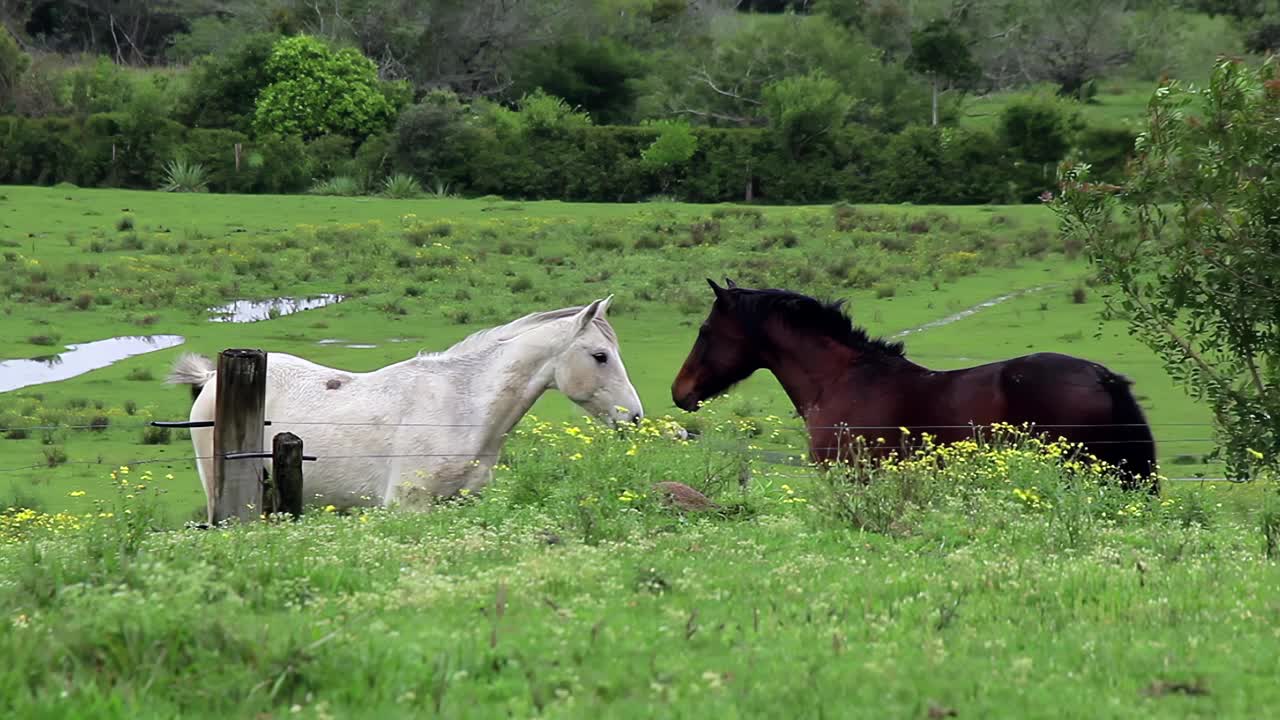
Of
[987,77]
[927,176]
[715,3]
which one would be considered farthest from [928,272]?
[715,3]

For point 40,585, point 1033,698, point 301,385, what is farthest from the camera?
point 301,385

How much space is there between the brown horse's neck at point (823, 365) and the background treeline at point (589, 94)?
2261 centimetres

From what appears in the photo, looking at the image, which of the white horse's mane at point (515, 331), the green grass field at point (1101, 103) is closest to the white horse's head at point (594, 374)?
the white horse's mane at point (515, 331)

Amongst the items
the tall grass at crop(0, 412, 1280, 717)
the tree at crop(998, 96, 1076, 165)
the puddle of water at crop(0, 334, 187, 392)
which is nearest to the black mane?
the tall grass at crop(0, 412, 1280, 717)

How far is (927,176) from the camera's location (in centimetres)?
5100

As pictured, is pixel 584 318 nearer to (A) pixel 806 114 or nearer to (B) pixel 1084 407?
(B) pixel 1084 407

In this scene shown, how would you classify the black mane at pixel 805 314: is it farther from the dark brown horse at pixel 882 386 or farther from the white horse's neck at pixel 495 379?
the white horse's neck at pixel 495 379

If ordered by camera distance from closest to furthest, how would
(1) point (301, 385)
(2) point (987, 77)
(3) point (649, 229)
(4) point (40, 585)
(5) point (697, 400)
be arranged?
(4) point (40, 585)
(1) point (301, 385)
(5) point (697, 400)
(3) point (649, 229)
(2) point (987, 77)

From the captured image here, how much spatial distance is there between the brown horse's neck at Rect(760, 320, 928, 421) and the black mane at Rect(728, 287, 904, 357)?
0.06 meters

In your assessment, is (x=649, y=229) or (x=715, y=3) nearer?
(x=649, y=229)

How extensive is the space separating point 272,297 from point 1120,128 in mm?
29786

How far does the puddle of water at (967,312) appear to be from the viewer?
30922 mm

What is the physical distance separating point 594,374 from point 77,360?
1720 cm

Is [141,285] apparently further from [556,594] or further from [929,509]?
[556,594]
